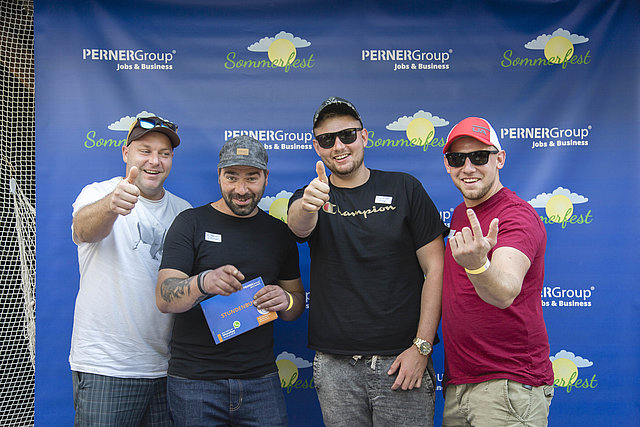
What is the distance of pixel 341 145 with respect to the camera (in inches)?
90.9

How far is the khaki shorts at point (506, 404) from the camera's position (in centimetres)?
192

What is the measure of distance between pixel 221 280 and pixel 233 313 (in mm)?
224

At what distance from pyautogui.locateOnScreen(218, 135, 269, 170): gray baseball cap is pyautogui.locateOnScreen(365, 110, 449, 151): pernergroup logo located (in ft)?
3.37

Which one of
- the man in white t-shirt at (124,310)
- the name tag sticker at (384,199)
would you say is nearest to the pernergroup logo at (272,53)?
the man in white t-shirt at (124,310)

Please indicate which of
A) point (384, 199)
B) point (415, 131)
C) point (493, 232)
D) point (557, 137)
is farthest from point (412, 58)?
point (493, 232)

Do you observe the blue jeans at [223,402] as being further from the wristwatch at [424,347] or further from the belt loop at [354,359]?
the wristwatch at [424,347]

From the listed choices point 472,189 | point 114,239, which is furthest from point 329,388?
point 114,239

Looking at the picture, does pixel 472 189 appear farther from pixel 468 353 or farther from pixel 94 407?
pixel 94 407

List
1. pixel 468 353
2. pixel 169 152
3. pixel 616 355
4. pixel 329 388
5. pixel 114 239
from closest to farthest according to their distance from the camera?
1. pixel 468 353
2. pixel 329 388
3. pixel 114 239
4. pixel 169 152
5. pixel 616 355

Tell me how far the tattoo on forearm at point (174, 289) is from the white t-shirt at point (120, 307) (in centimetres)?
34

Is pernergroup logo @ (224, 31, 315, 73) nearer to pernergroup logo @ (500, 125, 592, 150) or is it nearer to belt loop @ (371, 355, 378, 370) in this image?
pernergroup logo @ (500, 125, 592, 150)

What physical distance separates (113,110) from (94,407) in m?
1.88

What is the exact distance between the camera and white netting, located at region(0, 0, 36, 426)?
3.19 meters

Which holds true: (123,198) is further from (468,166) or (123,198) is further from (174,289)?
(468,166)
